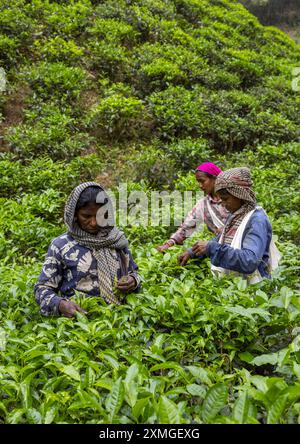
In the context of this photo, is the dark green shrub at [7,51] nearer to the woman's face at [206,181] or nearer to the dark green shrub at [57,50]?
the dark green shrub at [57,50]

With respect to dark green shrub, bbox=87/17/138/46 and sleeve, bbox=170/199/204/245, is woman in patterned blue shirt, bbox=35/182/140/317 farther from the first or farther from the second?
dark green shrub, bbox=87/17/138/46

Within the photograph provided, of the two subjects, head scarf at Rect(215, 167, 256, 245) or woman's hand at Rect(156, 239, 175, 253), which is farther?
woman's hand at Rect(156, 239, 175, 253)

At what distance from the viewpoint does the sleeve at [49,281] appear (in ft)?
8.16

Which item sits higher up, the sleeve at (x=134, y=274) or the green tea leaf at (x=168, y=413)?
the sleeve at (x=134, y=274)

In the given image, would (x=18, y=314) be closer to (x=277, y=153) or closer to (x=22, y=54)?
(x=277, y=153)

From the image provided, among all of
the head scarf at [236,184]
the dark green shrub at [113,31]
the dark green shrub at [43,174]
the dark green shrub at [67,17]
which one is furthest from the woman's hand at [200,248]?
the dark green shrub at [67,17]

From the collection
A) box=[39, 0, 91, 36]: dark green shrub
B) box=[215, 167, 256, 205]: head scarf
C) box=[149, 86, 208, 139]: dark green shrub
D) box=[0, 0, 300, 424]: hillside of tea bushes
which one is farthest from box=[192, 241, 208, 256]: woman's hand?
box=[39, 0, 91, 36]: dark green shrub

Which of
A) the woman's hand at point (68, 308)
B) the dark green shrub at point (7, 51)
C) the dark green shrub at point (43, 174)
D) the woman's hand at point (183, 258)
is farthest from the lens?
the dark green shrub at point (7, 51)

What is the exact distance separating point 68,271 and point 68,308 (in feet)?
0.92

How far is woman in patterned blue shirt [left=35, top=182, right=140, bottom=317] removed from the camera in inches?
101

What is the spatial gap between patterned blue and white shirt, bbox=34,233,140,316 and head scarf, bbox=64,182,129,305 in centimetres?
3

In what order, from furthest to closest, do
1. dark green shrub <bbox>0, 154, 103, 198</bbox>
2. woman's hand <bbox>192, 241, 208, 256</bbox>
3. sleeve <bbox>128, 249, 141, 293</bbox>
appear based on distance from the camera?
dark green shrub <bbox>0, 154, 103, 198</bbox> < woman's hand <bbox>192, 241, 208, 256</bbox> < sleeve <bbox>128, 249, 141, 293</bbox>

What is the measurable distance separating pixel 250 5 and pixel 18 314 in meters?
24.3

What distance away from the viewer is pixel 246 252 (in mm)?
2621
